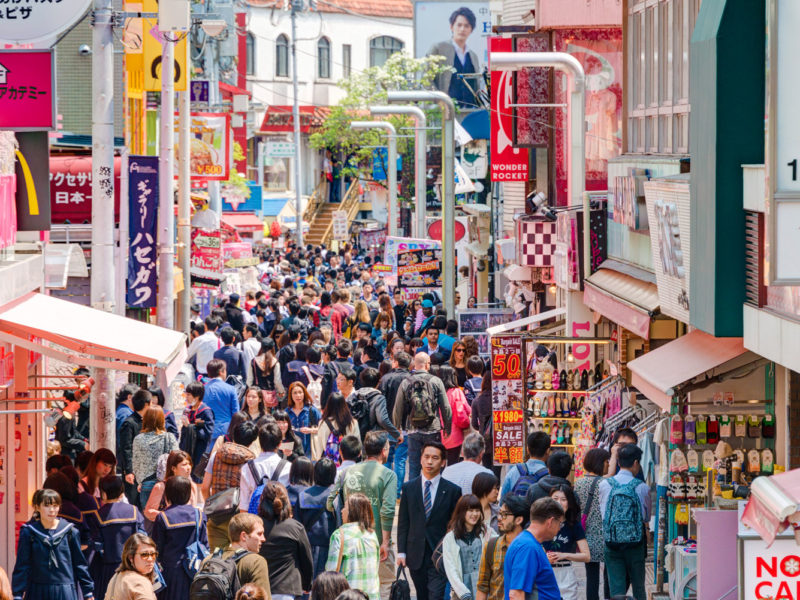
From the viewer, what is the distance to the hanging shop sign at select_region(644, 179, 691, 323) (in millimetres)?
11625

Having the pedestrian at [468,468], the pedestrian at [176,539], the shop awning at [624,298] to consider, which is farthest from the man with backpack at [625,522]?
the pedestrian at [176,539]

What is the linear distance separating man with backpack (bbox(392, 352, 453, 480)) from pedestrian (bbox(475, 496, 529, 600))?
562 centimetres

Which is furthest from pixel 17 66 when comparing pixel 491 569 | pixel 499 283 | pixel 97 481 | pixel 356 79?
pixel 356 79

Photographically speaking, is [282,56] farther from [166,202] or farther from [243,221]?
[166,202]

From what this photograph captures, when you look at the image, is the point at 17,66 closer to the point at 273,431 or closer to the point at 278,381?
the point at 273,431

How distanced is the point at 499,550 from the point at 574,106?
10186 millimetres

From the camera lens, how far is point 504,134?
25.4 meters

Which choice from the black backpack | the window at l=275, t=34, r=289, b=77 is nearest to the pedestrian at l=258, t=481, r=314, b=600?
the black backpack

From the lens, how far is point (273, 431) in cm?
1185

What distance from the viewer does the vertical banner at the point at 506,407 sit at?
15.5 meters

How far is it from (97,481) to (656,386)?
477cm

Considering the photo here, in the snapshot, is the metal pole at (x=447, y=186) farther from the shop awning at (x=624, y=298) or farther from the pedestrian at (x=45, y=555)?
the pedestrian at (x=45, y=555)

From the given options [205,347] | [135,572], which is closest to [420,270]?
[205,347]

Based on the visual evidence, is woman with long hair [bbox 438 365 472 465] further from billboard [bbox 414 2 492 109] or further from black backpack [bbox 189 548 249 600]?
billboard [bbox 414 2 492 109]
